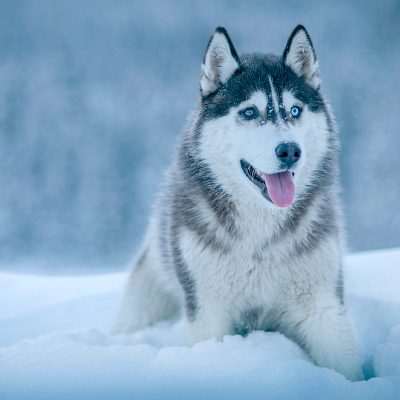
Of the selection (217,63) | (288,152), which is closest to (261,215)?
(288,152)

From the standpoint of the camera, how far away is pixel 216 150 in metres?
2.17

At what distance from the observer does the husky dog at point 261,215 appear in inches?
83.4

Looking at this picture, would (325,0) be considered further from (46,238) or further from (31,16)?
(46,238)

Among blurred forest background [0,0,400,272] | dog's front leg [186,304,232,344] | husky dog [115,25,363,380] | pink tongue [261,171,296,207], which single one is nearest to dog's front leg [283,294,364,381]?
husky dog [115,25,363,380]

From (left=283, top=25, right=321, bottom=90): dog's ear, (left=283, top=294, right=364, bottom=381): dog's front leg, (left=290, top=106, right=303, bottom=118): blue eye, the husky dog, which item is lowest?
(left=283, top=294, right=364, bottom=381): dog's front leg

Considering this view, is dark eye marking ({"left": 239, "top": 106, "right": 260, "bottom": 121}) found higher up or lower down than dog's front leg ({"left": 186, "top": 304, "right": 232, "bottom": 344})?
higher up

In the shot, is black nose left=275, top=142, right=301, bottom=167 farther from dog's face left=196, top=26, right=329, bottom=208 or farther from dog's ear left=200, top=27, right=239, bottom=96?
dog's ear left=200, top=27, right=239, bottom=96

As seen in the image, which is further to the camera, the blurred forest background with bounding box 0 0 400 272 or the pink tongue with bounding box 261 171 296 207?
the blurred forest background with bounding box 0 0 400 272

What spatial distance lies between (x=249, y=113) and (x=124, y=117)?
36.2 ft

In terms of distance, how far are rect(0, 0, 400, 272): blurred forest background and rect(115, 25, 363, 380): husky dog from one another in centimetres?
549

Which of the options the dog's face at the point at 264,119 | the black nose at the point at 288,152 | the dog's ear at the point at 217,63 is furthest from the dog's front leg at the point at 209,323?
the dog's ear at the point at 217,63

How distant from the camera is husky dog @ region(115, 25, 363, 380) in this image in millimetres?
2119

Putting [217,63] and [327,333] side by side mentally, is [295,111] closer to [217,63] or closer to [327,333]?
[217,63]

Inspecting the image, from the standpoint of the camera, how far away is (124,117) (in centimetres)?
1280
